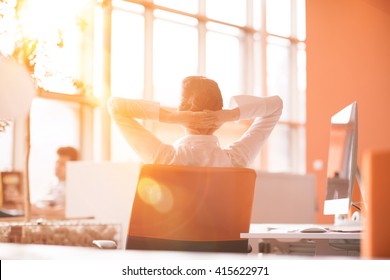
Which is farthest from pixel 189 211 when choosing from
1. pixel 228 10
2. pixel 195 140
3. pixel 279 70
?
pixel 279 70

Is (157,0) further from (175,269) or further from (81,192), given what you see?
(175,269)

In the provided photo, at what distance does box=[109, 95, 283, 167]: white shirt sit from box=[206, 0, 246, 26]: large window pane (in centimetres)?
76

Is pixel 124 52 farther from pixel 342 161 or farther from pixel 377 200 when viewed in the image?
pixel 377 200

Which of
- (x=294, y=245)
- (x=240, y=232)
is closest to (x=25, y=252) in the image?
(x=240, y=232)

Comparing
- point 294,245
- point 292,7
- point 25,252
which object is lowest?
point 294,245

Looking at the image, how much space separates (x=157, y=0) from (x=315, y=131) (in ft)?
6.96

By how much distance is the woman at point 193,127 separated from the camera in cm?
210

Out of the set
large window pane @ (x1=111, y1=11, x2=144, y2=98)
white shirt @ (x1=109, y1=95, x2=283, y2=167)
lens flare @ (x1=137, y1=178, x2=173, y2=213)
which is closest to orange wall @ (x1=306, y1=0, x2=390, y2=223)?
white shirt @ (x1=109, y1=95, x2=283, y2=167)

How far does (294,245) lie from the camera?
8.36 feet

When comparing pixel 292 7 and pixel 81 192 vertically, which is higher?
pixel 292 7

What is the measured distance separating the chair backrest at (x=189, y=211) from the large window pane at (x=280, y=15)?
0.97 m

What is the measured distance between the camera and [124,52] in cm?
398

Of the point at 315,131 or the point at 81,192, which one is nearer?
the point at 81,192

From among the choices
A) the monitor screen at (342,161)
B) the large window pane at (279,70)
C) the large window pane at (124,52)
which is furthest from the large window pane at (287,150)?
the monitor screen at (342,161)
